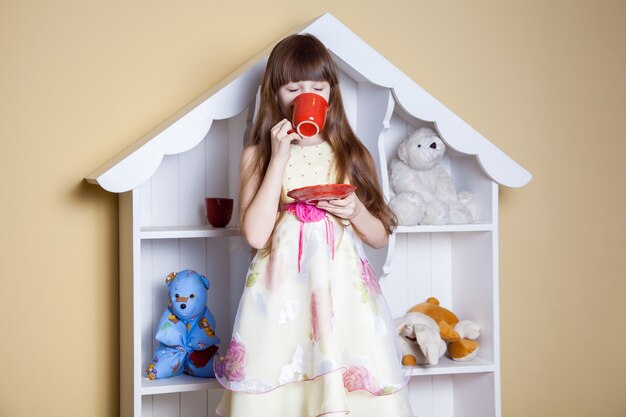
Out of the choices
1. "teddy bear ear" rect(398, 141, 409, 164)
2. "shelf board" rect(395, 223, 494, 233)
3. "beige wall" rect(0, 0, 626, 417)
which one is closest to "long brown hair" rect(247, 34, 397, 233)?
"shelf board" rect(395, 223, 494, 233)

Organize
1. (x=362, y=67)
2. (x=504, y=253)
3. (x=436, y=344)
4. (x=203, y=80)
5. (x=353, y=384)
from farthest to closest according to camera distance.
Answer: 1. (x=504, y=253)
2. (x=203, y=80)
3. (x=436, y=344)
4. (x=362, y=67)
5. (x=353, y=384)

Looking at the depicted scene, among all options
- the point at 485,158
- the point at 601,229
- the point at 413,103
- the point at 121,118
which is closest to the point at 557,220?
the point at 601,229

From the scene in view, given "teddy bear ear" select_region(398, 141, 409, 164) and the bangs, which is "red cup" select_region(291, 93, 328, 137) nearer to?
the bangs

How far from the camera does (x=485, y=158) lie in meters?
1.81

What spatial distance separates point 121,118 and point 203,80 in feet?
0.74

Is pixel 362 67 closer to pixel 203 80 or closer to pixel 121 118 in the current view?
pixel 203 80

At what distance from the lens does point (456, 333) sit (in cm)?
184

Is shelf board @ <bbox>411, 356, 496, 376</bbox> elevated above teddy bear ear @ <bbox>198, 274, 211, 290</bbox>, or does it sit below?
below

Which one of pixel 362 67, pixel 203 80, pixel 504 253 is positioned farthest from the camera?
pixel 504 253

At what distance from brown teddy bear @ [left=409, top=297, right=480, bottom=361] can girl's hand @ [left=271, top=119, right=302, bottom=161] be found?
681 mm

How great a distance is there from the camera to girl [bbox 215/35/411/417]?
137 cm

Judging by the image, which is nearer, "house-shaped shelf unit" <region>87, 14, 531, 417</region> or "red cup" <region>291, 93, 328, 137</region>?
"red cup" <region>291, 93, 328, 137</region>

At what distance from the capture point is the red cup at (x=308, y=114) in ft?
4.55

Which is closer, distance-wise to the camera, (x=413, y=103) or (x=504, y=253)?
(x=413, y=103)
